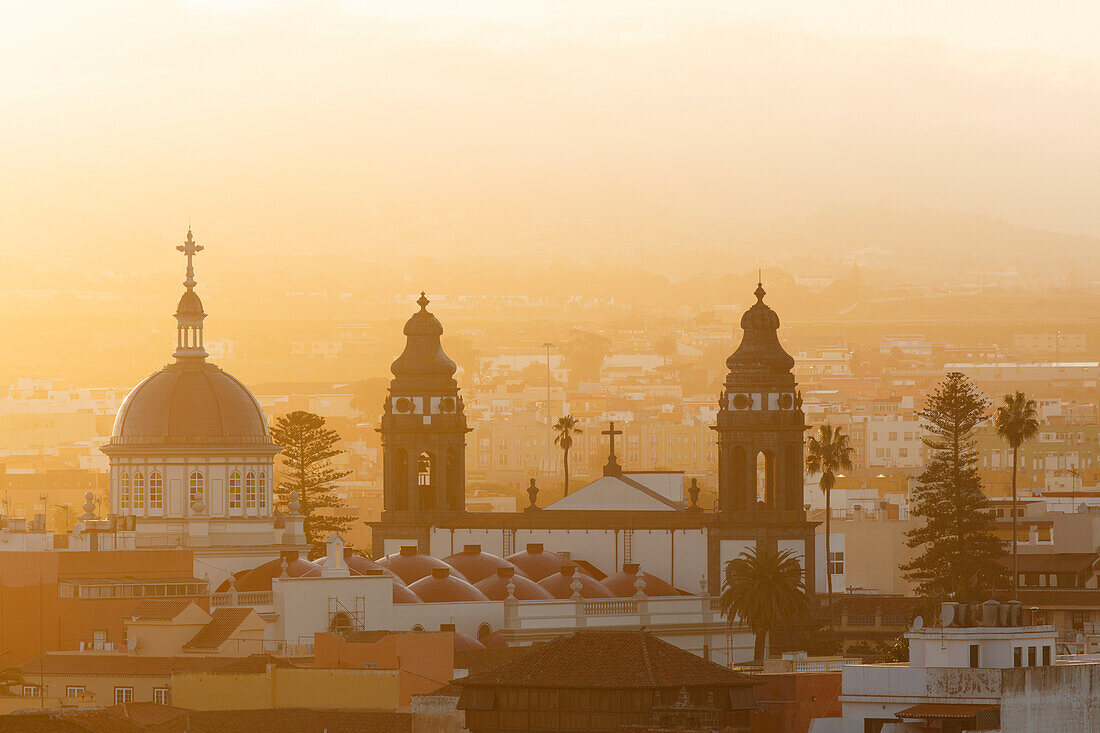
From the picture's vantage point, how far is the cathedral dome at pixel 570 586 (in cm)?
10444

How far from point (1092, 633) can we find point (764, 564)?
10.4m

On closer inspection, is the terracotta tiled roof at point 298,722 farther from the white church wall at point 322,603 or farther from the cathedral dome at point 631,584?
the cathedral dome at point 631,584

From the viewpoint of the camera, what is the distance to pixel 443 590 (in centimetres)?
9956

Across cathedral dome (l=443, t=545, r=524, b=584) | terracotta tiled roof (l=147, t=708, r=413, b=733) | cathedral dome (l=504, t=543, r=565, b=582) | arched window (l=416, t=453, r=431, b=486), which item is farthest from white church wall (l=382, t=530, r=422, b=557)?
terracotta tiled roof (l=147, t=708, r=413, b=733)

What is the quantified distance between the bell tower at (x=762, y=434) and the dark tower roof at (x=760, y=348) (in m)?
0.03

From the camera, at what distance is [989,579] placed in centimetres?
11938

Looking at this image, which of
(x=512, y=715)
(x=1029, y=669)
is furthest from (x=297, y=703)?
(x=1029, y=669)

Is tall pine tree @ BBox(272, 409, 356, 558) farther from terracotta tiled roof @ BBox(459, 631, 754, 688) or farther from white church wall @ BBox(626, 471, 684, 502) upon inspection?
terracotta tiled roof @ BBox(459, 631, 754, 688)

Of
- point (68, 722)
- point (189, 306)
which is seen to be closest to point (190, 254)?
point (189, 306)

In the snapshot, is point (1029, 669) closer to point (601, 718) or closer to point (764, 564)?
point (601, 718)

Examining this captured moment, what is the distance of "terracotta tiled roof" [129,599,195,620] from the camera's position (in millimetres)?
90125

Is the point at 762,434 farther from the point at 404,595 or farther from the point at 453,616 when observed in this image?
the point at 404,595

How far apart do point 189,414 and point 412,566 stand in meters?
8.34

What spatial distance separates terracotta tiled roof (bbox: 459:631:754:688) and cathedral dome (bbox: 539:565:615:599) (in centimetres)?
2826
